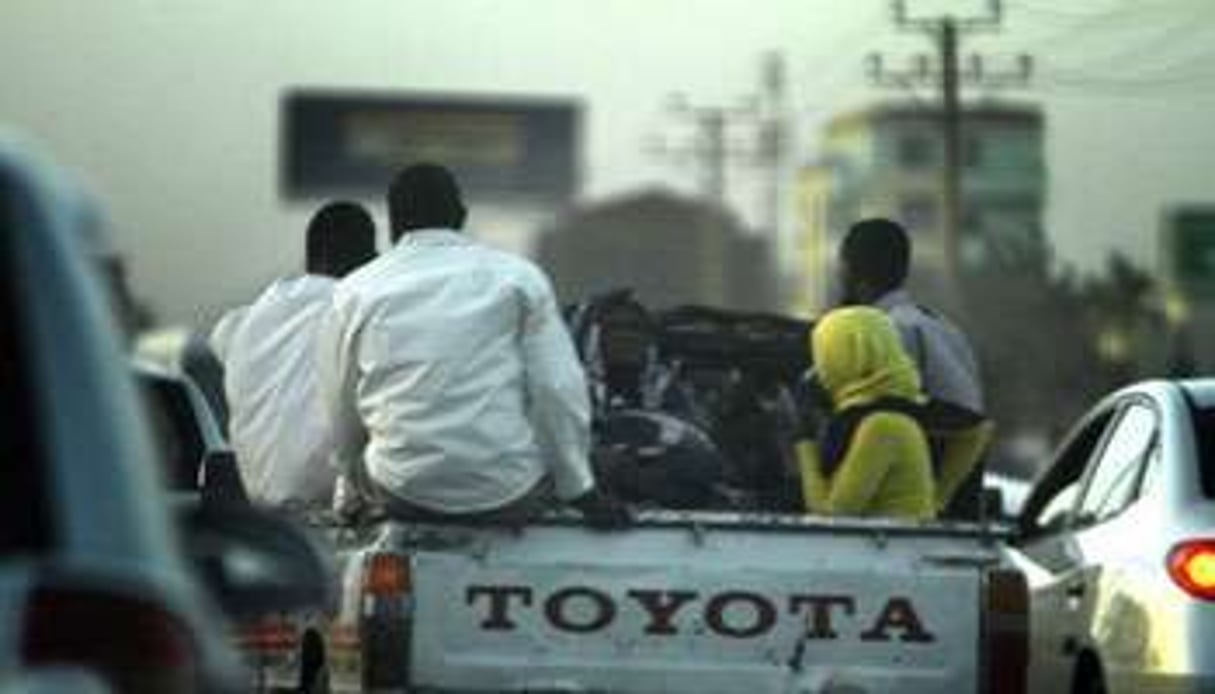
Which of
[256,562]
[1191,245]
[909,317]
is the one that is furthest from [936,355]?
[1191,245]

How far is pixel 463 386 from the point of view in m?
9.24

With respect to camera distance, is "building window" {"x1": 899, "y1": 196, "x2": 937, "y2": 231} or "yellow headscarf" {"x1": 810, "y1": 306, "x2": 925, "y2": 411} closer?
Answer: "yellow headscarf" {"x1": 810, "y1": 306, "x2": 925, "y2": 411}

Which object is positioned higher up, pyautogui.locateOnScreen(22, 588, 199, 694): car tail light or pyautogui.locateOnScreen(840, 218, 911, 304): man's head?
pyautogui.locateOnScreen(22, 588, 199, 694): car tail light

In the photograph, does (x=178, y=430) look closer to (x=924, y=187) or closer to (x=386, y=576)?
(x=386, y=576)

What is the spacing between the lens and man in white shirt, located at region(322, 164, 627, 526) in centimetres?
918

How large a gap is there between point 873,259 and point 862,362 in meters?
1.09

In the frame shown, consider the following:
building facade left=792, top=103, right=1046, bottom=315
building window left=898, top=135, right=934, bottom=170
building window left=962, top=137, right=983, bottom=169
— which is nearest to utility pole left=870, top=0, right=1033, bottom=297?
building facade left=792, top=103, right=1046, bottom=315

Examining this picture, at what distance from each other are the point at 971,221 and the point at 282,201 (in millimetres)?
40514

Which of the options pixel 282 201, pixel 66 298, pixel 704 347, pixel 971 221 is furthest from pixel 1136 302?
pixel 66 298

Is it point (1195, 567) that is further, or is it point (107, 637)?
point (1195, 567)

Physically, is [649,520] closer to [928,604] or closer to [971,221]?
[928,604]

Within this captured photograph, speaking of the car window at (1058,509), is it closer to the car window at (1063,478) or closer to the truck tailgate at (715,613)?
the car window at (1063,478)

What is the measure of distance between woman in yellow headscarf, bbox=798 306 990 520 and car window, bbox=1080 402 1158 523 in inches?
20.9

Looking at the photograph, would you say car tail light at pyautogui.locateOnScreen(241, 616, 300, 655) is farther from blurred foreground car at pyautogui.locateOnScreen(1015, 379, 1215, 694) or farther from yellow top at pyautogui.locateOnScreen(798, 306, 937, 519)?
blurred foreground car at pyautogui.locateOnScreen(1015, 379, 1215, 694)
